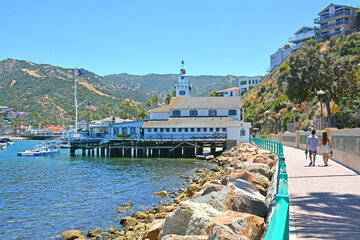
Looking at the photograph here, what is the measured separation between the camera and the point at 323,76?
46.8 m

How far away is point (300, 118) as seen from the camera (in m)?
66.6

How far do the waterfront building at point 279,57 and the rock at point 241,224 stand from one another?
10289 cm

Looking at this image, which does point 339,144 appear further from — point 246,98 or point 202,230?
point 246,98

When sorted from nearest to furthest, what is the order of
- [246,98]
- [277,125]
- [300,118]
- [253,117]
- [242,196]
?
1. [242,196]
2. [300,118]
3. [277,125]
4. [253,117]
5. [246,98]

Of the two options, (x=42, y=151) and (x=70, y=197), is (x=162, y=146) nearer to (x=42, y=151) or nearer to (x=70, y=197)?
(x=42, y=151)

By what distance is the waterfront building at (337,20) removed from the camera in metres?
80.9

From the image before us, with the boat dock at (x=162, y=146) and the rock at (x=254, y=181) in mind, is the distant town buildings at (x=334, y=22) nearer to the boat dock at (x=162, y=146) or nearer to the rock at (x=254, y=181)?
the boat dock at (x=162, y=146)

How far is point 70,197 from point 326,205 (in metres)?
19.4

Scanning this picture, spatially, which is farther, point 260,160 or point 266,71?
point 266,71

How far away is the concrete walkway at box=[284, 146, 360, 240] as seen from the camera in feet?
21.8

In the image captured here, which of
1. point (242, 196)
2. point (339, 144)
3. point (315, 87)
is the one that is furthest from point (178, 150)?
point (242, 196)

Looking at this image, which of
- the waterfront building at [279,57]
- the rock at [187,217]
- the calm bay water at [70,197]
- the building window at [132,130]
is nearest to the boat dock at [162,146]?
the building window at [132,130]

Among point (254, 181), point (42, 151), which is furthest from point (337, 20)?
point (254, 181)

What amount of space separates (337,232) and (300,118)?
207 ft
